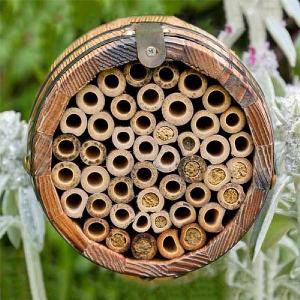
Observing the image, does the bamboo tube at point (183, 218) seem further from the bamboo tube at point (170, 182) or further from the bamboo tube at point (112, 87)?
the bamboo tube at point (112, 87)

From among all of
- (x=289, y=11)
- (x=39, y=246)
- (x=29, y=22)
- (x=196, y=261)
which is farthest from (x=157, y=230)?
(x=29, y=22)

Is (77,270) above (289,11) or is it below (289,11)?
below

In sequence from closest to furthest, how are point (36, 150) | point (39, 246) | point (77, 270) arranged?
point (36, 150)
point (39, 246)
point (77, 270)

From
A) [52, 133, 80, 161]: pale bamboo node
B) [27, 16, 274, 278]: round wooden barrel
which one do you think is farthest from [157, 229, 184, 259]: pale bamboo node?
[52, 133, 80, 161]: pale bamboo node

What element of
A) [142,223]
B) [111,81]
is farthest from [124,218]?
[111,81]

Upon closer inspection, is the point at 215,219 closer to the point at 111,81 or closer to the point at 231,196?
the point at 231,196

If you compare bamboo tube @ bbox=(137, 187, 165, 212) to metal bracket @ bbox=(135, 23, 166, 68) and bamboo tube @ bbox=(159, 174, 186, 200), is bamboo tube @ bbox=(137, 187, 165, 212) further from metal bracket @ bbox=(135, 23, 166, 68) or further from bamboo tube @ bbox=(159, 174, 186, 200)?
metal bracket @ bbox=(135, 23, 166, 68)

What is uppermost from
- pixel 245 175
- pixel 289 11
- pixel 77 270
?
pixel 289 11

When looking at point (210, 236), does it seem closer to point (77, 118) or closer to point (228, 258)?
point (77, 118)
